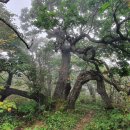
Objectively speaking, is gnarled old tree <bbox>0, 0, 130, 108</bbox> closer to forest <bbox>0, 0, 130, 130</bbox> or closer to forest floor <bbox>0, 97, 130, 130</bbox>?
forest <bbox>0, 0, 130, 130</bbox>

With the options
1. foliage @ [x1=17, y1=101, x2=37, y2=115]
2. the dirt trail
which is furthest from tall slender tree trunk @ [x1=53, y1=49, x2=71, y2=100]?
the dirt trail

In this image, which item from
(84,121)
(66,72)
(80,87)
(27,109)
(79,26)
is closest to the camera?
(84,121)

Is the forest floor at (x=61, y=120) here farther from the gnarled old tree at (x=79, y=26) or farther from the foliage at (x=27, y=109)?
the gnarled old tree at (x=79, y=26)

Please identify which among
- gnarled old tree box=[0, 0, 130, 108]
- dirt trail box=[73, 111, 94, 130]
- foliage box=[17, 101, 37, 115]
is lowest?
dirt trail box=[73, 111, 94, 130]

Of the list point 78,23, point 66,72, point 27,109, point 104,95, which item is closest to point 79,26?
point 78,23

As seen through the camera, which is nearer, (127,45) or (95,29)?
(127,45)

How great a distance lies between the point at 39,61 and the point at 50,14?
4.06 meters

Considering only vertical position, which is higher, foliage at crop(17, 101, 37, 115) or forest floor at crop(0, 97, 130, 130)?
foliage at crop(17, 101, 37, 115)

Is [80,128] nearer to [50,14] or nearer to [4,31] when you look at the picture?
[50,14]

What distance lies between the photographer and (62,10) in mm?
13188

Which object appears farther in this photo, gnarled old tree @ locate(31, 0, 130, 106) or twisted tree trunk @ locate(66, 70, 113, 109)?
twisted tree trunk @ locate(66, 70, 113, 109)

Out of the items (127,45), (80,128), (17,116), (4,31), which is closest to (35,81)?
(17,116)

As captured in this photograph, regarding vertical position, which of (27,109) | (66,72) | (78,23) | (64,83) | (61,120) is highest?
(78,23)

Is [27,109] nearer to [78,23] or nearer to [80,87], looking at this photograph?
[80,87]
